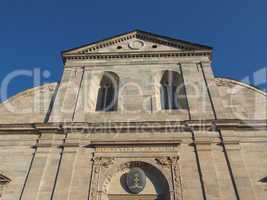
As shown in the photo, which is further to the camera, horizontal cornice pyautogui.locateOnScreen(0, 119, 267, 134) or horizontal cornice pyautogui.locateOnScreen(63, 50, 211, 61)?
horizontal cornice pyautogui.locateOnScreen(63, 50, 211, 61)

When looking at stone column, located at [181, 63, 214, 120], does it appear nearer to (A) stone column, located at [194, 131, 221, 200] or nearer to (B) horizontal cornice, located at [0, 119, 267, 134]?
(B) horizontal cornice, located at [0, 119, 267, 134]

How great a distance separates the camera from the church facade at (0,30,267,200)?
1316cm

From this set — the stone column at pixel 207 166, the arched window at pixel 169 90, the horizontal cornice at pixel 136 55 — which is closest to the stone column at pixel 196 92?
the arched window at pixel 169 90

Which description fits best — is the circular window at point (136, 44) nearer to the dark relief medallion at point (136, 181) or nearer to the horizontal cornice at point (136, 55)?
the horizontal cornice at point (136, 55)

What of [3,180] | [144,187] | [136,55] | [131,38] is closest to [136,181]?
[144,187]

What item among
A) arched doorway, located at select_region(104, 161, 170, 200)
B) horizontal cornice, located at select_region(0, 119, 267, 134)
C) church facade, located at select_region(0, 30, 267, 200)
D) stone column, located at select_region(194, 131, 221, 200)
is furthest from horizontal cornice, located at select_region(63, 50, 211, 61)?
arched doorway, located at select_region(104, 161, 170, 200)

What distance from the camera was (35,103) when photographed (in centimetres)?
1764

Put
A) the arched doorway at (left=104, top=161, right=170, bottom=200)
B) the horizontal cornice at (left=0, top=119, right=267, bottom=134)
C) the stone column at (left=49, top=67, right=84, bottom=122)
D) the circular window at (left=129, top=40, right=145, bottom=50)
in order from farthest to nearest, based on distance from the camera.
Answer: the circular window at (left=129, top=40, right=145, bottom=50) < the stone column at (left=49, top=67, right=84, bottom=122) < the horizontal cornice at (left=0, top=119, right=267, bottom=134) < the arched doorway at (left=104, top=161, right=170, bottom=200)

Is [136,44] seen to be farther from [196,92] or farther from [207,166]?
[207,166]

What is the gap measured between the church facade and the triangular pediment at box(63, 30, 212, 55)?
0.21 meters

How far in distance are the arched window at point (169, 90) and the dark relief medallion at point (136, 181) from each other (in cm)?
466

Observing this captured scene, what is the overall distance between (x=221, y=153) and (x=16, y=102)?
1080cm

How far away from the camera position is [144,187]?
43.8 ft

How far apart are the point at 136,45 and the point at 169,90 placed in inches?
165
